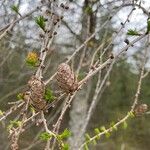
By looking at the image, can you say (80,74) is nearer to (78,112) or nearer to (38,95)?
(78,112)

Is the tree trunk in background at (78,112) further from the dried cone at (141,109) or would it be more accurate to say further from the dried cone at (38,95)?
the dried cone at (38,95)

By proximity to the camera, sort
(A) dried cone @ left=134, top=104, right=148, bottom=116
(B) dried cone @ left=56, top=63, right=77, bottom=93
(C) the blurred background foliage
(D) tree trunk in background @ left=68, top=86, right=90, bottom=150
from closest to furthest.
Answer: (B) dried cone @ left=56, top=63, right=77, bottom=93 → (A) dried cone @ left=134, top=104, right=148, bottom=116 → (C) the blurred background foliage → (D) tree trunk in background @ left=68, top=86, right=90, bottom=150

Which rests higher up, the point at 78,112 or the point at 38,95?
the point at 78,112

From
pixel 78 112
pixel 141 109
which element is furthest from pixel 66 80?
pixel 78 112

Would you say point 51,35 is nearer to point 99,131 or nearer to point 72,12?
point 99,131

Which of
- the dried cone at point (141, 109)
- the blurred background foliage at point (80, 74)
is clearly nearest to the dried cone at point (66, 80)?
the dried cone at point (141, 109)

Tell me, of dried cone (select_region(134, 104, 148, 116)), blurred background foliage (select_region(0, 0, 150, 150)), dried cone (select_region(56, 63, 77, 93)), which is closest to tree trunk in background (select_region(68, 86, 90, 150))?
blurred background foliage (select_region(0, 0, 150, 150))

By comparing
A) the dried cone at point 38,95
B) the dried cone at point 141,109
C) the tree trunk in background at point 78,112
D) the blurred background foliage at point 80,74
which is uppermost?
the blurred background foliage at point 80,74

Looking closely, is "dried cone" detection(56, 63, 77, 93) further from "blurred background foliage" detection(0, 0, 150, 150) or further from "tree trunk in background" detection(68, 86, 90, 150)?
"tree trunk in background" detection(68, 86, 90, 150)
